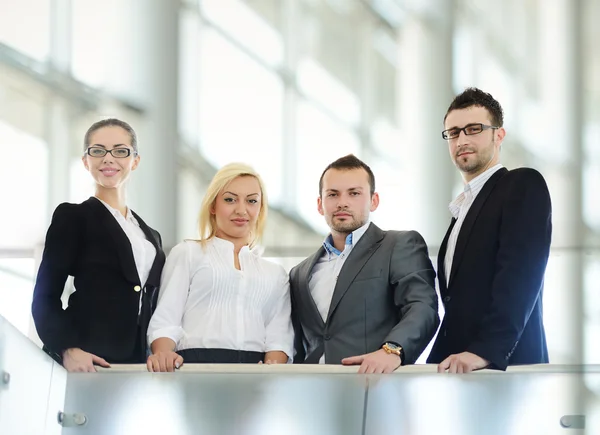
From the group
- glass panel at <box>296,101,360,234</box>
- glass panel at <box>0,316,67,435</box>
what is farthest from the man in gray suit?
glass panel at <box>296,101,360,234</box>

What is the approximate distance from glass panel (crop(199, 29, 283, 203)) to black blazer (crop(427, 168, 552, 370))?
4.08 metres

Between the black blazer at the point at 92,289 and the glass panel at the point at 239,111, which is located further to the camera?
the glass panel at the point at 239,111

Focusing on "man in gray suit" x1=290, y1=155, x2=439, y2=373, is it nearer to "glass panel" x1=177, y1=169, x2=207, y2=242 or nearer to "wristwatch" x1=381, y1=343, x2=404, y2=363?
"wristwatch" x1=381, y1=343, x2=404, y2=363

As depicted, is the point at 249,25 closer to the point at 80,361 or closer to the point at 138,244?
the point at 138,244

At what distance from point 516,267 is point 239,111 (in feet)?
15.1

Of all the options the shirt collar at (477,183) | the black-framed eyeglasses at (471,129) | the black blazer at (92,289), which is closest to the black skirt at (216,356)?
the black blazer at (92,289)

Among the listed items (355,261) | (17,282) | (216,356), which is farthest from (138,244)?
(17,282)

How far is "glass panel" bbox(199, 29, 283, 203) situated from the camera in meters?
7.92

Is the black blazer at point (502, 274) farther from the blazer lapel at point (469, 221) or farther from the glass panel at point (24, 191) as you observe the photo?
the glass panel at point (24, 191)

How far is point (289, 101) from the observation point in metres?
8.09

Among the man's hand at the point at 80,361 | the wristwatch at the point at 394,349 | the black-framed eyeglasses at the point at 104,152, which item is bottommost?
the man's hand at the point at 80,361

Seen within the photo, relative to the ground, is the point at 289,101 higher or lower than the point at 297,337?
higher

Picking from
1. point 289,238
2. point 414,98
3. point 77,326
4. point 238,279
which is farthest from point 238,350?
point 414,98

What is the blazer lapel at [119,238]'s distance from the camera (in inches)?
157
